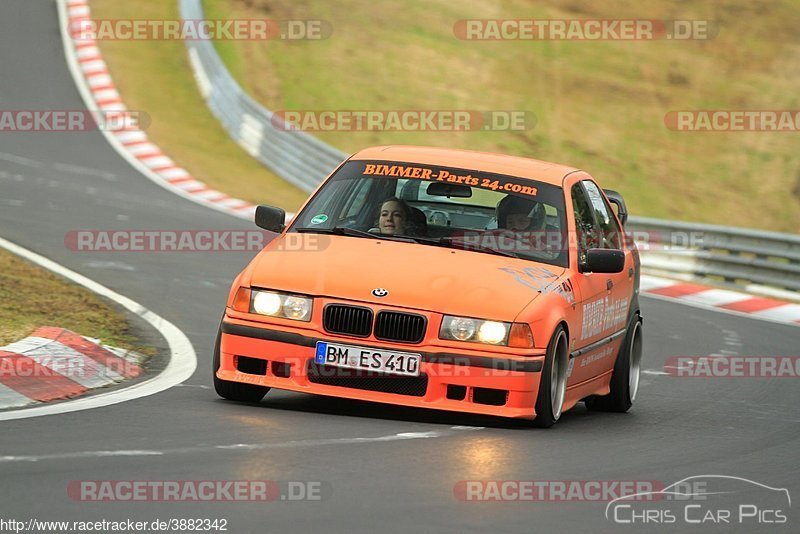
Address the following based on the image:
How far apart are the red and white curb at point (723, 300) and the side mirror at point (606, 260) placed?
8.41 metres

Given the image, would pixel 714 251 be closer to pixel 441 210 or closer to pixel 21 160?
pixel 21 160

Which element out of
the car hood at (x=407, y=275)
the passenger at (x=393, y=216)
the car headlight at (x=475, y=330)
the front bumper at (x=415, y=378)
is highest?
the passenger at (x=393, y=216)

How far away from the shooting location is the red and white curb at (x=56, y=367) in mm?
8000

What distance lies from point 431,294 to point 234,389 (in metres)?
1.24

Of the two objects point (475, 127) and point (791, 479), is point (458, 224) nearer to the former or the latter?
point (791, 479)

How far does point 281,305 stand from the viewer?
8.13 metres

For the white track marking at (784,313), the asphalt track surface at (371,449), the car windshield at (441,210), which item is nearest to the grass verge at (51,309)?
the asphalt track surface at (371,449)

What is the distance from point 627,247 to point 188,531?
5882 mm

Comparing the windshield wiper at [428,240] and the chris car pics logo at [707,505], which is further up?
the windshield wiper at [428,240]

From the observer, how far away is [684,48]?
3769 cm

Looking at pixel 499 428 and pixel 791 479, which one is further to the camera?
pixel 499 428

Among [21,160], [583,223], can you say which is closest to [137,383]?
[583,223]

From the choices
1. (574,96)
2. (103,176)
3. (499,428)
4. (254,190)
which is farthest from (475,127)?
(499,428)

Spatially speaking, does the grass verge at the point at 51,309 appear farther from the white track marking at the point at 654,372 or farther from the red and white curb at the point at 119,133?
the red and white curb at the point at 119,133
